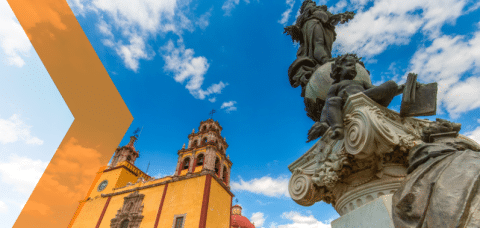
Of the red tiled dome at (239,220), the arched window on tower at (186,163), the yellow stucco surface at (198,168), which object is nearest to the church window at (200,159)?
the yellow stucco surface at (198,168)

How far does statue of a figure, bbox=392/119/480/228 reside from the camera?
0.88 m

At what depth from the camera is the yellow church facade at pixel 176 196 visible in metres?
17.7

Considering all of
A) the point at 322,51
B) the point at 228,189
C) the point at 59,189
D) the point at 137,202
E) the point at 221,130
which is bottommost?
the point at 59,189

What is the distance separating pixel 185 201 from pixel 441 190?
19.2 m

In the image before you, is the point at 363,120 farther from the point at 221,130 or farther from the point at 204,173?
the point at 221,130

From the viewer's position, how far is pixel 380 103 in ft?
6.56

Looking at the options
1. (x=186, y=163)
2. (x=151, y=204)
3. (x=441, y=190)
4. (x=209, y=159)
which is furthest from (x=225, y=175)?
(x=441, y=190)

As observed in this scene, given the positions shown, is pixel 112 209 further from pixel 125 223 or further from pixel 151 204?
pixel 151 204

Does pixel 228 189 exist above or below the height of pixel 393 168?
above

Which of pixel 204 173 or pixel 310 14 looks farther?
pixel 204 173

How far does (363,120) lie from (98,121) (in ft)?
17.5

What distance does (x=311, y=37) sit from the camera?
146 inches

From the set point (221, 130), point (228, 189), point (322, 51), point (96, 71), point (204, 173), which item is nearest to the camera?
point (322, 51)

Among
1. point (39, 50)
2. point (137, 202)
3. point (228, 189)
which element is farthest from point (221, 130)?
point (39, 50)
